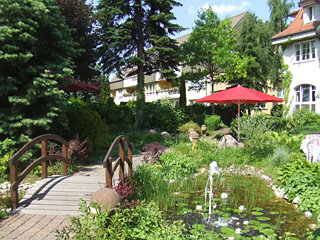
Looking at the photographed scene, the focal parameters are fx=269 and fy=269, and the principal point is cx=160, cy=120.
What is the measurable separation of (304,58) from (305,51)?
41 centimetres

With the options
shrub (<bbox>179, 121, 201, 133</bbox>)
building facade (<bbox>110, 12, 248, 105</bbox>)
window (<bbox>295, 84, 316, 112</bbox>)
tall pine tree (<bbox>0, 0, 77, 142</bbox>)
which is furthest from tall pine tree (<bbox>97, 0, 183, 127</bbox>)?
tall pine tree (<bbox>0, 0, 77, 142</bbox>)

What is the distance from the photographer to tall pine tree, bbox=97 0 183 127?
1820 centimetres

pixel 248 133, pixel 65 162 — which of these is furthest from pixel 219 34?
pixel 65 162

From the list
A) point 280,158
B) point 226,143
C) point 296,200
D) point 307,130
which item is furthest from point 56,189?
point 307,130

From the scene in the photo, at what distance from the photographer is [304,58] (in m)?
16.2

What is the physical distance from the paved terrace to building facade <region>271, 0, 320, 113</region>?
46.9 ft

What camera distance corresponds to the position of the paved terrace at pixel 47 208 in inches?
157

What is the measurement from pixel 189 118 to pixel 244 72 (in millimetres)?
5407

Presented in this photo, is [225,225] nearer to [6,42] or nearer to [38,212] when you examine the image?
[38,212]

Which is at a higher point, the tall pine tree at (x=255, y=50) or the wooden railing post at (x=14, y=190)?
the tall pine tree at (x=255, y=50)

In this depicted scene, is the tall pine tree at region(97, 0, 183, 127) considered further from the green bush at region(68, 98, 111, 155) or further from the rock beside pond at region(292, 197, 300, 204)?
the rock beside pond at region(292, 197, 300, 204)

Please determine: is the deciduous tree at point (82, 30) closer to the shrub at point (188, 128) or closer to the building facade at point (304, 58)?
the shrub at point (188, 128)

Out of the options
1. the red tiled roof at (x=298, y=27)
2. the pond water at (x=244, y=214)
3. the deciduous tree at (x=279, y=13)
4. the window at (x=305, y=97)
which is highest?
the deciduous tree at (x=279, y=13)

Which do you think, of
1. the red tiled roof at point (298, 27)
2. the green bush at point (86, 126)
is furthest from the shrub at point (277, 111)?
the green bush at point (86, 126)
